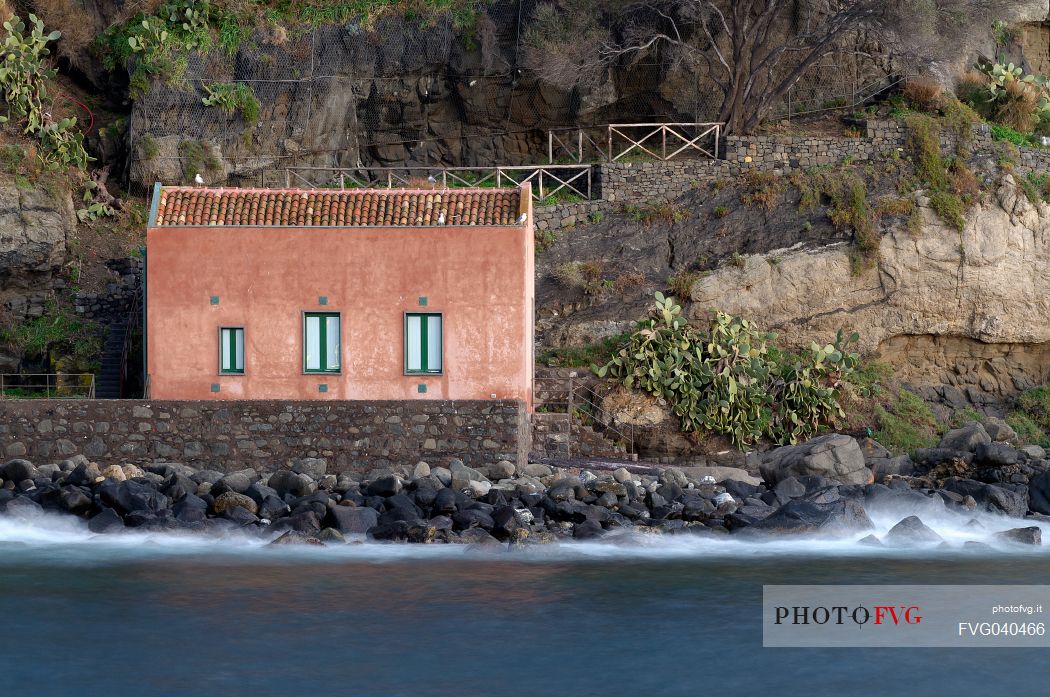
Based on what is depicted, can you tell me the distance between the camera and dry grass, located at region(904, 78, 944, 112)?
32.9 metres

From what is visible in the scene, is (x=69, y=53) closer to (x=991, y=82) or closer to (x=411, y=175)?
(x=411, y=175)

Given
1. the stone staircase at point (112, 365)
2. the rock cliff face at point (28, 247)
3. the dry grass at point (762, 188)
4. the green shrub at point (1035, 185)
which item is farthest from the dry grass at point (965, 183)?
the rock cliff face at point (28, 247)

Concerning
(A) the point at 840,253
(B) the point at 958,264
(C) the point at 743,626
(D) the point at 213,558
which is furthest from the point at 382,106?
(C) the point at 743,626

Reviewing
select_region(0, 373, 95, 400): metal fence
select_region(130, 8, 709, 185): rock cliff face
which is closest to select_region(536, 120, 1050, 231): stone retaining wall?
select_region(130, 8, 709, 185): rock cliff face

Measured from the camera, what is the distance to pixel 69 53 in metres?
33.8

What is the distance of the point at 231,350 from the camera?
75.0ft

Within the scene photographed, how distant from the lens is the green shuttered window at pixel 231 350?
22844 millimetres

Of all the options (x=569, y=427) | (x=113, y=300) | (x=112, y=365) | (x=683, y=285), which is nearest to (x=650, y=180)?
(x=683, y=285)

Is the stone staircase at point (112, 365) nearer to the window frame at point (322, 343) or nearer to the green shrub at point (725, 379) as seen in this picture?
the window frame at point (322, 343)

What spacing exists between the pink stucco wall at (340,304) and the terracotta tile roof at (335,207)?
0.27 metres

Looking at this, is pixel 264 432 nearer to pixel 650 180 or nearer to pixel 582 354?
pixel 582 354

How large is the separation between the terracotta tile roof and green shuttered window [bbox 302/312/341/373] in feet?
5.67

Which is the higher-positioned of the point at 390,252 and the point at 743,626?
the point at 390,252

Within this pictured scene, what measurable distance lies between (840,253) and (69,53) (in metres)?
20.7
